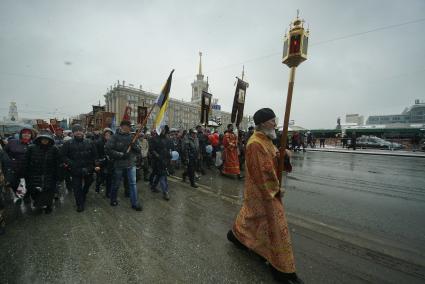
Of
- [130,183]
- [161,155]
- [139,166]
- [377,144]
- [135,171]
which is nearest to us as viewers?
[130,183]

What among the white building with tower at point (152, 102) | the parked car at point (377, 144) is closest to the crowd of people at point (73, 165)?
the parked car at point (377, 144)

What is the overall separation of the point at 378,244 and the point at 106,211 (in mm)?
4927

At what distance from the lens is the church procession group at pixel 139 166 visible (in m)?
2.28

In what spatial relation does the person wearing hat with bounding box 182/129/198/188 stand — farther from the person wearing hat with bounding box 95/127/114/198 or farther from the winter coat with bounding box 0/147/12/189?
the winter coat with bounding box 0/147/12/189

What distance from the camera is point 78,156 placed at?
4.26 metres

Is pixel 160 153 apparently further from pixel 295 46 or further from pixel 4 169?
pixel 295 46

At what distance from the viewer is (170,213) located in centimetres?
409

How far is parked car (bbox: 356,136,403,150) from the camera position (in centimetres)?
2553

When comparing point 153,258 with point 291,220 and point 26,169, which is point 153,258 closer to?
point 291,220

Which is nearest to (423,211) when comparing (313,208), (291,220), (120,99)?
(313,208)

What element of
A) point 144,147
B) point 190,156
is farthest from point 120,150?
point 144,147

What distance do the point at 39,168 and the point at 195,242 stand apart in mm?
3532

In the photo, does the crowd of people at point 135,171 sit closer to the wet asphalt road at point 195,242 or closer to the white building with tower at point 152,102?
the wet asphalt road at point 195,242

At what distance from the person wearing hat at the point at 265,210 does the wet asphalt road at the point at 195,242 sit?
243 millimetres
